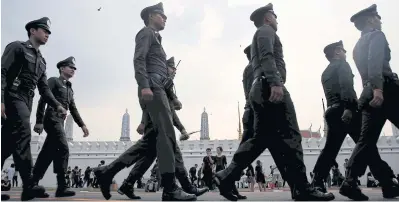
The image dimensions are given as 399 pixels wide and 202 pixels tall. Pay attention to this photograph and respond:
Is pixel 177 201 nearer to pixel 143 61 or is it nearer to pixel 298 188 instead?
pixel 298 188

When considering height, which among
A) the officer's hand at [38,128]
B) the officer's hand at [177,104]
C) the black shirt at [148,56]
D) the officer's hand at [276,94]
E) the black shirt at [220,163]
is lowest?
the black shirt at [220,163]

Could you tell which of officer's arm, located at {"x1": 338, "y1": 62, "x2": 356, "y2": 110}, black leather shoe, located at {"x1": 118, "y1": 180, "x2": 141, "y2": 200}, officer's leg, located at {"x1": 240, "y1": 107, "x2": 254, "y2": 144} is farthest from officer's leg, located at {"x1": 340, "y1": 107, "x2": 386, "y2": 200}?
black leather shoe, located at {"x1": 118, "y1": 180, "x2": 141, "y2": 200}

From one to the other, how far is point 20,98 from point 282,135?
2668 millimetres

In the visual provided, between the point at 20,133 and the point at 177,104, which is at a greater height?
the point at 177,104

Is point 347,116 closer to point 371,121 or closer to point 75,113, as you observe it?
point 371,121

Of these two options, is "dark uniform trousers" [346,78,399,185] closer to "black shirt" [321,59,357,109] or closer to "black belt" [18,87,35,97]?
"black shirt" [321,59,357,109]

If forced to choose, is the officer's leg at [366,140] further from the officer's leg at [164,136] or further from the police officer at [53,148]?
the police officer at [53,148]

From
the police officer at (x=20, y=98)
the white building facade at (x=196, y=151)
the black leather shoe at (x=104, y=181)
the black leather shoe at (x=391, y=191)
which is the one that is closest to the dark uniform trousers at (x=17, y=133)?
the police officer at (x=20, y=98)

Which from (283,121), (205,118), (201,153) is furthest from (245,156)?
(205,118)

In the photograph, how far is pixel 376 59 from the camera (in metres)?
3.88

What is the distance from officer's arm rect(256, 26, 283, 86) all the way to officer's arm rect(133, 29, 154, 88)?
1.11 m

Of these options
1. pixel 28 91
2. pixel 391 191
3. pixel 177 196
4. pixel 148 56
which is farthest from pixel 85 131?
pixel 391 191

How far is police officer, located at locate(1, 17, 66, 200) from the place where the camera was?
367cm

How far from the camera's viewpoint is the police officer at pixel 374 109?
3824 millimetres
